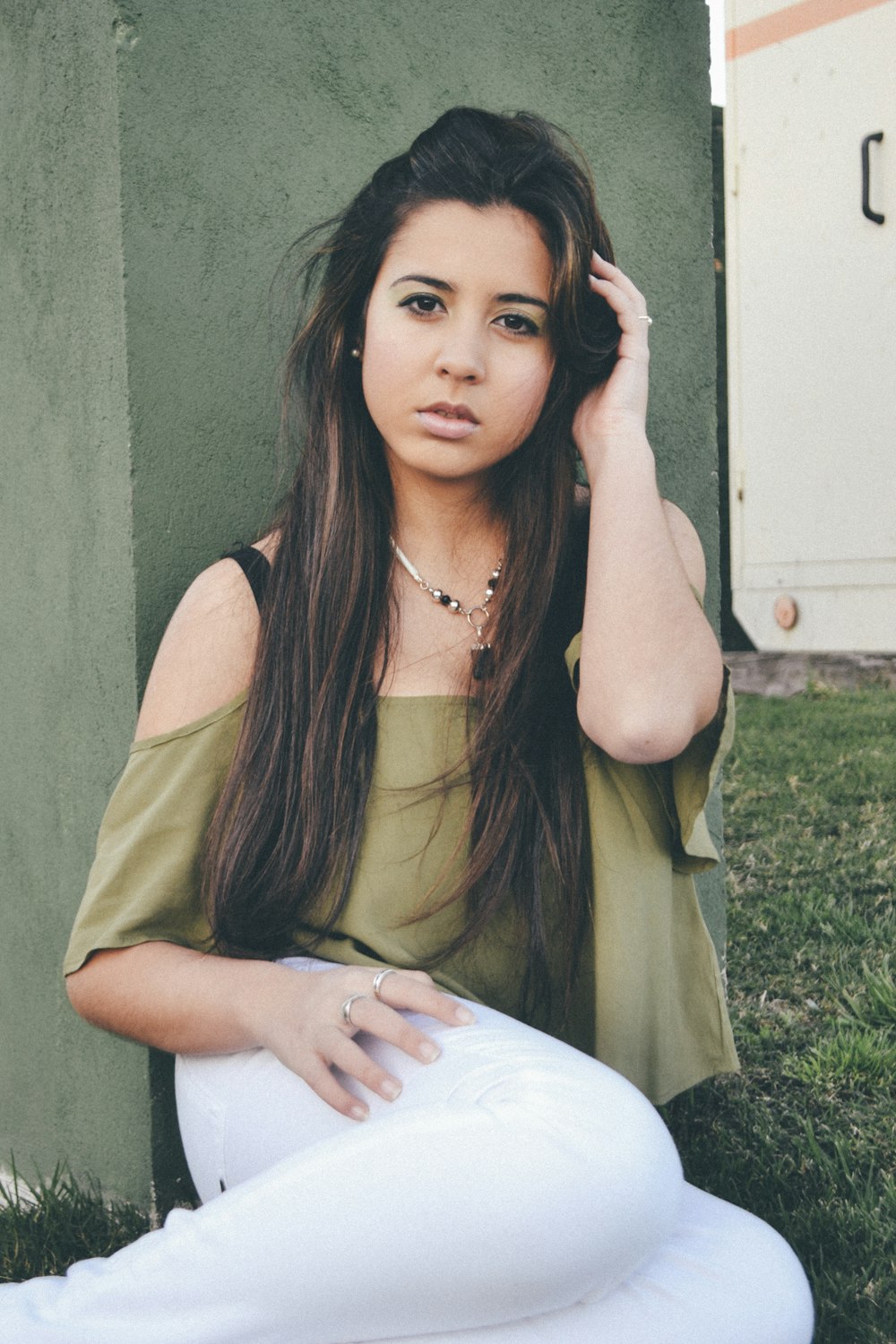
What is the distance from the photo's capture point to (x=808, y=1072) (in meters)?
2.60

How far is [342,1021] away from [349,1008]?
0.02m

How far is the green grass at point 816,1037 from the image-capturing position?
1984mm

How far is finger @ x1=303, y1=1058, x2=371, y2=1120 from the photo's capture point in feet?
4.97

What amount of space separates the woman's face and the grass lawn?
4.04ft

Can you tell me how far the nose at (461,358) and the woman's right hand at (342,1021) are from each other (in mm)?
771

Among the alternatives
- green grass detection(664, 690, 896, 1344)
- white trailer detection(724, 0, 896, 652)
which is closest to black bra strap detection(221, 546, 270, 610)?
green grass detection(664, 690, 896, 1344)

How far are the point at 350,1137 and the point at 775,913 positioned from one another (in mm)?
2297

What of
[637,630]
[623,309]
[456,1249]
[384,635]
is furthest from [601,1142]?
[623,309]

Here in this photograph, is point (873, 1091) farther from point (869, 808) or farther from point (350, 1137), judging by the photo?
point (869, 808)

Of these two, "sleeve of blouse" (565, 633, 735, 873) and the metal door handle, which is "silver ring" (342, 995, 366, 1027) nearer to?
"sleeve of blouse" (565, 633, 735, 873)

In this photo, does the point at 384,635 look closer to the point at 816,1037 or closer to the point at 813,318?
the point at 816,1037

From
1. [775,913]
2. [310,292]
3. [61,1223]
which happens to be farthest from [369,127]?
[775,913]

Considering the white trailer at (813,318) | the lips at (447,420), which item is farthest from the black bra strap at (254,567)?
the white trailer at (813,318)

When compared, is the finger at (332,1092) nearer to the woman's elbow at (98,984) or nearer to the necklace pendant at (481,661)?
the woman's elbow at (98,984)
